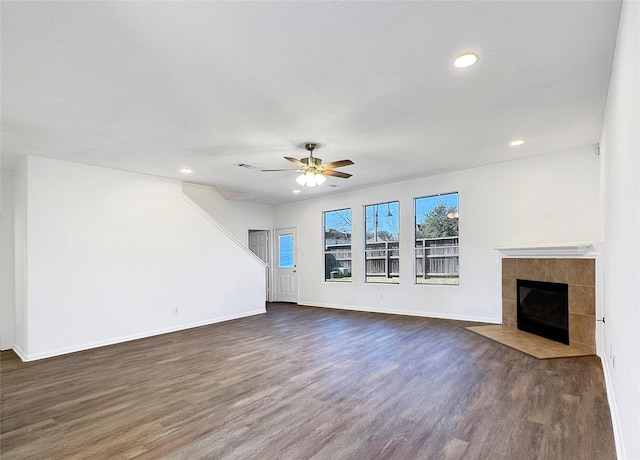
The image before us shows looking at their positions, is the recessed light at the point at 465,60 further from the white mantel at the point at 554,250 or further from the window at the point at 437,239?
the window at the point at 437,239

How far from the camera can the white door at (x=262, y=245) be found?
366 inches

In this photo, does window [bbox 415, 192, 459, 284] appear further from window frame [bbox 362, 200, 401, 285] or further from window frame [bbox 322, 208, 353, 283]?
window frame [bbox 322, 208, 353, 283]

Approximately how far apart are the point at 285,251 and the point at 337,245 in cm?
177

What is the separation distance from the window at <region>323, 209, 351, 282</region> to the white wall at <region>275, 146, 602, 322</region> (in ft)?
0.71

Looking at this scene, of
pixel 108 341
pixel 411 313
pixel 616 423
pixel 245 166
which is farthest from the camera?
pixel 411 313

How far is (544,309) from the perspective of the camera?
4.75 m

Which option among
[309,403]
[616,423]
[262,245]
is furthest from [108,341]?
[616,423]

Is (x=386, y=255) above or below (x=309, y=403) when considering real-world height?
above

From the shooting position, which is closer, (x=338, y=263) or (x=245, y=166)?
(x=245, y=166)

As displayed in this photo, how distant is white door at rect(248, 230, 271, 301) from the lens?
9289mm

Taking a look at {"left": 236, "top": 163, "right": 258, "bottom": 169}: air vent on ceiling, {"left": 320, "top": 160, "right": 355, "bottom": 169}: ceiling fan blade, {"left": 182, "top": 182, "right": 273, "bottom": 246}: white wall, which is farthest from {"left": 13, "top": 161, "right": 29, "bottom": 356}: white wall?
{"left": 320, "top": 160, "right": 355, "bottom": 169}: ceiling fan blade

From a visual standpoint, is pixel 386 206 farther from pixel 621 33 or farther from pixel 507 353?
pixel 621 33

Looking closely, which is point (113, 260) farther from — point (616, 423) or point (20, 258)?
point (616, 423)

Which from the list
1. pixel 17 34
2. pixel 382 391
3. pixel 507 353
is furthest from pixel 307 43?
pixel 507 353
